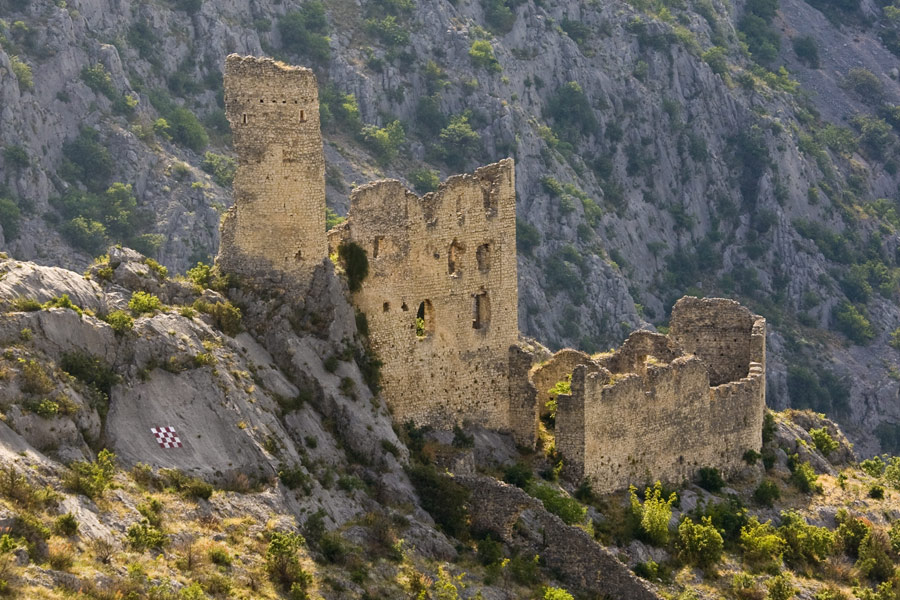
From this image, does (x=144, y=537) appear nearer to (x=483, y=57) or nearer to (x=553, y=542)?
(x=553, y=542)

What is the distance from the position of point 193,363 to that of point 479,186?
16.6m

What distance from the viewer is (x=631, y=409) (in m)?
85.9

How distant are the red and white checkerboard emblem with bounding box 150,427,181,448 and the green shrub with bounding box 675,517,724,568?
22253 millimetres

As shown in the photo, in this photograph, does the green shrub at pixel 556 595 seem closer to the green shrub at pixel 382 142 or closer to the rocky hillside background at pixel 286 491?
the rocky hillside background at pixel 286 491

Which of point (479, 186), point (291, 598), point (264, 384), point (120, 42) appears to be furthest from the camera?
point (120, 42)

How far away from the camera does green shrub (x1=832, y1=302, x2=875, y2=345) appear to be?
188750 mm

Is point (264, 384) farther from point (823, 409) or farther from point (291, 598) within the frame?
point (823, 409)

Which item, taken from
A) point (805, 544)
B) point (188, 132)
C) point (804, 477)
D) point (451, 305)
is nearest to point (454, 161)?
point (188, 132)

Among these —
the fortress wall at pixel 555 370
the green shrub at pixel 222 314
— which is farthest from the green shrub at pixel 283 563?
the fortress wall at pixel 555 370

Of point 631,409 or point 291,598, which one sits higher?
point 631,409

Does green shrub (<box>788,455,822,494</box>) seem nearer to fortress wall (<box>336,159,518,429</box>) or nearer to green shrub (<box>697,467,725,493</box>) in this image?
green shrub (<box>697,467,725,493</box>)

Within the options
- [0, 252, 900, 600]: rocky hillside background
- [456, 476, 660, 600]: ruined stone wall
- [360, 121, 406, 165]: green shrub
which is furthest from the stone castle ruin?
[360, 121, 406, 165]: green shrub

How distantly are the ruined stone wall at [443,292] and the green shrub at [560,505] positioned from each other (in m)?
5.28

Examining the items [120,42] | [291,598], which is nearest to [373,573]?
[291,598]
